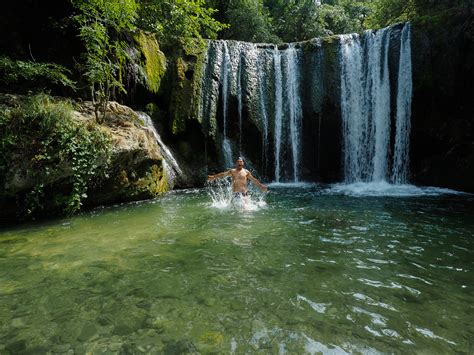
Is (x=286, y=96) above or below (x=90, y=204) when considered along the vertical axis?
above

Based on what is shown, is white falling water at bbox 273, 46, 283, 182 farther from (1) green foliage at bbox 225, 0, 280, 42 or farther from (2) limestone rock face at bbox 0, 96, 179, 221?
(1) green foliage at bbox 225, 0, 280, 42

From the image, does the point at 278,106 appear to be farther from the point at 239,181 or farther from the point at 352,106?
the point at 239,181

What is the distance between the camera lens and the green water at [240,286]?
297cm

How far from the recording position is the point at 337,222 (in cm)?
701

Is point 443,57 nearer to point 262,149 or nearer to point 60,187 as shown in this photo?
point 262,149

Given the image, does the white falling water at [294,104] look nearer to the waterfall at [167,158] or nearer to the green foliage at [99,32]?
the waterfall at [167,158]

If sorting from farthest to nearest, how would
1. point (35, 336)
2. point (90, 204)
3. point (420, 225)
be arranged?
1. point (90, 204)
2. point (420, 225)
3. point (35, 336)

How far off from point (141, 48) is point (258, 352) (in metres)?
13.2

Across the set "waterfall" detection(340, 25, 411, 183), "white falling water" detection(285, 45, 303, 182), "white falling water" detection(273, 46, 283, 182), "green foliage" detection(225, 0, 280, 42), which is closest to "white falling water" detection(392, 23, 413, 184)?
"waterfall" detection(340, 25, 411, 183)

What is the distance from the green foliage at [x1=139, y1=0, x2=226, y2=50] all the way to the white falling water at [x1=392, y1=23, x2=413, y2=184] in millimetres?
7883

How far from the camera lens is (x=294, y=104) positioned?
15.5 m

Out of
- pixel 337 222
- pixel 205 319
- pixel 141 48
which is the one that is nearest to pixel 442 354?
pixel 205 319

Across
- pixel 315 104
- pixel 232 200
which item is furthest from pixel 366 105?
pixel 232 200

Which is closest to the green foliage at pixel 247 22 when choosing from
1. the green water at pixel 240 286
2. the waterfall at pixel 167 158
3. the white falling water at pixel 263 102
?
the white falling water at pixel 263 102
